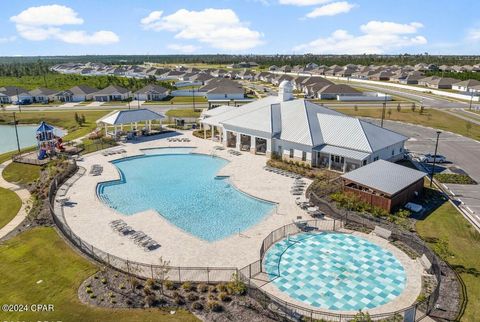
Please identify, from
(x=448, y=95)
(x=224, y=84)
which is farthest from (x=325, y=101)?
(x=448, y=95)

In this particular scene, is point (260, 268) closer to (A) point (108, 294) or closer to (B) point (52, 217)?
(A) point (108, 294)

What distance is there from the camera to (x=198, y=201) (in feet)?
126

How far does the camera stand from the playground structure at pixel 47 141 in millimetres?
53200

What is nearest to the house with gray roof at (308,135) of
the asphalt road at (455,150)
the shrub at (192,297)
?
the asphalt road at (455,150)

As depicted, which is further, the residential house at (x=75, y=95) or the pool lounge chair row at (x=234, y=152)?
the residential house at (x=75, y=95)

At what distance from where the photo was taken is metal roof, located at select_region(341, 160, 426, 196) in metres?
35.1

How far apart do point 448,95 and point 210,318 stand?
126119mm

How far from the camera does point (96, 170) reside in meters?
46.6

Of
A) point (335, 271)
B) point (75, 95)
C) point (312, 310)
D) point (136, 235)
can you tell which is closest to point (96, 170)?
point (136, 235)

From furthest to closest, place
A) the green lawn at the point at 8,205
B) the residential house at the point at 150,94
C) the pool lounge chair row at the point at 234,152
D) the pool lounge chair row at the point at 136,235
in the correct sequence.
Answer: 1. the residential house at the point at 150,94
2. the pool lounge chair row at the point at 234,152
3. the green lawn at the point at 8,205
4. the pool lounge chair row at the point at 136,235

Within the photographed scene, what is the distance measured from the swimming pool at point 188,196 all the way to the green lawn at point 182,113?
3667 cm

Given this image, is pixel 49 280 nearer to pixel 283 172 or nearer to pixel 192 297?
pixel 192 297

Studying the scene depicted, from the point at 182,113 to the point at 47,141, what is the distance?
1577 inches

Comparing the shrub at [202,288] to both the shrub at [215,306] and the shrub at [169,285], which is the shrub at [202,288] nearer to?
the shrub at [215,306]
